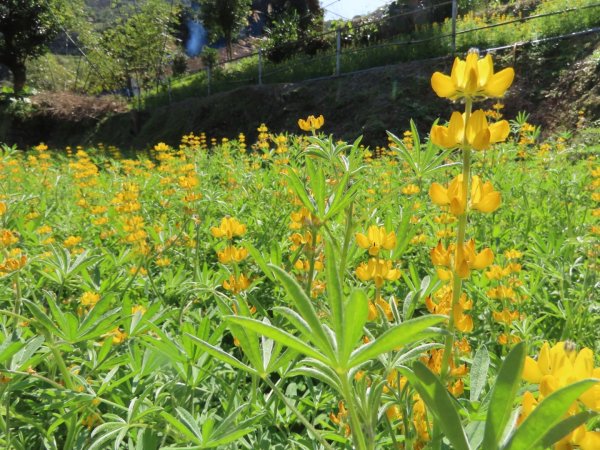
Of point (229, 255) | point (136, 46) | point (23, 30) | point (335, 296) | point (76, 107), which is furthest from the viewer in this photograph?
point (23, 30)

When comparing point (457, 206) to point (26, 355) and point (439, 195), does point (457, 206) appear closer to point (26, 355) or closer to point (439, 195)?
point (439, 195)

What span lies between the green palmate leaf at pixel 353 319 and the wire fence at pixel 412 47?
7842mm

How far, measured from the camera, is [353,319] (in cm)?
37

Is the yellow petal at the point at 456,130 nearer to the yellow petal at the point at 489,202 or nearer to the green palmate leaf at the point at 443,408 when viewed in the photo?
the yellow petal at the point at 489,202

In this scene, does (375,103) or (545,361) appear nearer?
(545,361)

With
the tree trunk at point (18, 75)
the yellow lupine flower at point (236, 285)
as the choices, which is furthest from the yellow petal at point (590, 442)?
the tree trunk at point (18, 75)

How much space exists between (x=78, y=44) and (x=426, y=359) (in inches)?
848

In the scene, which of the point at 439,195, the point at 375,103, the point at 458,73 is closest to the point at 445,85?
the point at 458,73

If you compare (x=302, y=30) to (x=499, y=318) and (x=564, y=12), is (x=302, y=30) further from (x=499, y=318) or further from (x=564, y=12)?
(x=499, y=318)

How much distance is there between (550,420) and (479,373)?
0.28 m

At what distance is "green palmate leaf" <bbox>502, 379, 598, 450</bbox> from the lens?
275 mm

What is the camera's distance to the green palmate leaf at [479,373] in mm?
533

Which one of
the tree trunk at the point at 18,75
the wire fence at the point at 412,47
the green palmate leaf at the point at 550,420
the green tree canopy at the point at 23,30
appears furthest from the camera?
the tree trunk at the point at 18,75

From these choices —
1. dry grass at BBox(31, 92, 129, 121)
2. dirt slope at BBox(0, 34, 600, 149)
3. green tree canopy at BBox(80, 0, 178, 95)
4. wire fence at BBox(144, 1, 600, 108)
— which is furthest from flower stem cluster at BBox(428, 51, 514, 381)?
green tree canopy at BBox(80, 0, 178, 95)
